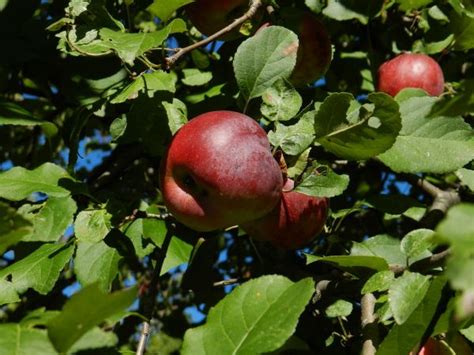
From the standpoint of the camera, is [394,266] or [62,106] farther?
[62,106]

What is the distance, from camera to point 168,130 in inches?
53.7

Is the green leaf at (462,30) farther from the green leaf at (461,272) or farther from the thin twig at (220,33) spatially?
the green leaf at (461,272)

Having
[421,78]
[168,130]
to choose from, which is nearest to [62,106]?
[168,130]

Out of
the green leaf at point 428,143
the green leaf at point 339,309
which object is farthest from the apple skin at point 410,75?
the green leaf at point 339,309

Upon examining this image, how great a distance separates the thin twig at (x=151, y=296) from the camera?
1152 millimetres

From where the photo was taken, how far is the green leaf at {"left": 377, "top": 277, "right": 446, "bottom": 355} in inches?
39.8

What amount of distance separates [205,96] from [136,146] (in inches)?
16.9

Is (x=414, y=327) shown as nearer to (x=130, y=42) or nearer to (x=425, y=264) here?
(x=425, y=264)

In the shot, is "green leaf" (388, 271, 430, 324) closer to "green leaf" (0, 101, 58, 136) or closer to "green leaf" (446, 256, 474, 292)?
"green leaf" (446, 256, 474, 292)

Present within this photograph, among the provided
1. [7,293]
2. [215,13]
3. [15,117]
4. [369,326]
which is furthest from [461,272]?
[15,117]

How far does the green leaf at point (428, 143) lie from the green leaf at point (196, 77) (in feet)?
1.88

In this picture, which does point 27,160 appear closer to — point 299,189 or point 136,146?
point 136,146

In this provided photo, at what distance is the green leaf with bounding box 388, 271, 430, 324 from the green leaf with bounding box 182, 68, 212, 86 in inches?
32.7

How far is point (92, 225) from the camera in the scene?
1.36 metres
